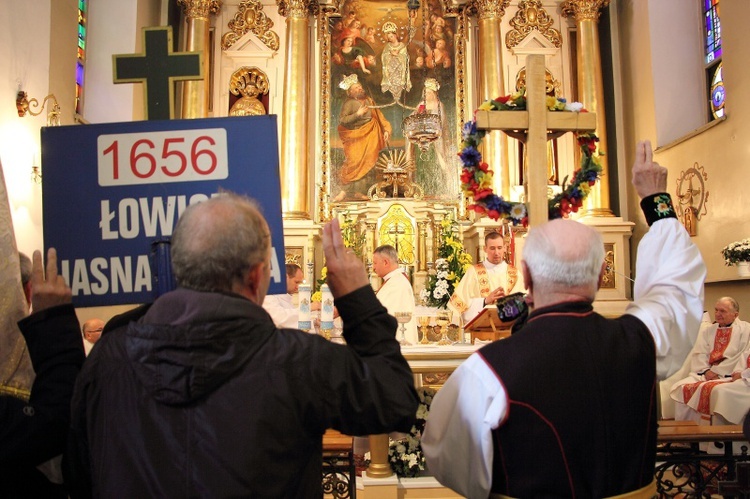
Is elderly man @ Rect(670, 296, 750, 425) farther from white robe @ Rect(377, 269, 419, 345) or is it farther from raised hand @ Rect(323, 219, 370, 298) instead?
raised hand @ Rect(323, 219, 370, 298)

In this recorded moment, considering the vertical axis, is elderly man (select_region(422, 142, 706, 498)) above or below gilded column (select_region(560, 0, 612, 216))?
below

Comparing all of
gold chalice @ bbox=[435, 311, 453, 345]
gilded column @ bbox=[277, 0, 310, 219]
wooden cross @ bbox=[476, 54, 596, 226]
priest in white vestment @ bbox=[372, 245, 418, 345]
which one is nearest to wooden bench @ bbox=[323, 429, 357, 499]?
gold chalice @ bbox=[435, 311, 453, 345]

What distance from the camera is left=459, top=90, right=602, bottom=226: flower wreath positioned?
3.49m

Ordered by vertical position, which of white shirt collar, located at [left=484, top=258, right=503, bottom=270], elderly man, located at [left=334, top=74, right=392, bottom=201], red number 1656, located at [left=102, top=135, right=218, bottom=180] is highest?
elderly man, located at [left=334, top=74, right=392, bottom=201]

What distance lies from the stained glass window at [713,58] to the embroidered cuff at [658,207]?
8.87 meters

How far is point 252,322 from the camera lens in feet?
5.27

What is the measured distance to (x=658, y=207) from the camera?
7.81ft

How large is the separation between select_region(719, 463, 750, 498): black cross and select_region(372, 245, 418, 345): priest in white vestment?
3.54 meters

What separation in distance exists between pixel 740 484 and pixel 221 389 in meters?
2.80

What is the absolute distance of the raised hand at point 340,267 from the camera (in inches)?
72.1

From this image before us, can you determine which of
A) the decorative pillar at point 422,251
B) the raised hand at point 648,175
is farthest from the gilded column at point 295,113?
the raised hand at point 648,175

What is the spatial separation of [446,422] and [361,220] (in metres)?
9.01

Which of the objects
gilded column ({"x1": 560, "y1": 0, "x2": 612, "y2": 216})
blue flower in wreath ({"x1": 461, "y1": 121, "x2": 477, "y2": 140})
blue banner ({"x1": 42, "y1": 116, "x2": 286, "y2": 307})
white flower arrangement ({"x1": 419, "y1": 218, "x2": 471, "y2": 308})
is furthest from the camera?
gilded column ({"x1": 560, "y1": 0, "x2": 612, "y2": 216})

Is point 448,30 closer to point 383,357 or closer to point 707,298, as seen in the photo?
point 707,298
